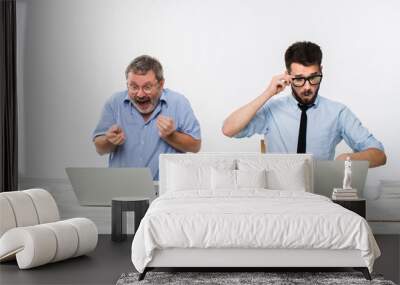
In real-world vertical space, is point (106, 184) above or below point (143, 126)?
below

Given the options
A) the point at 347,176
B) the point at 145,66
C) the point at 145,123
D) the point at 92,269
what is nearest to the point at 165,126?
the point at 145,123

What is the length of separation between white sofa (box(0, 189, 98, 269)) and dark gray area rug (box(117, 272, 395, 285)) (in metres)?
0.71

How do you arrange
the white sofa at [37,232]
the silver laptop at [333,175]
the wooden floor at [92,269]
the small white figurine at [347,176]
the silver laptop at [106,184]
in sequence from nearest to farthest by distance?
the wooden floor at [92,269] → the white sofa at [37,232] → the small white figurine at [347,176] → the silver laptop at [333,175] → the silver laptop at [106,184]

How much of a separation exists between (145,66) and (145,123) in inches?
26.1

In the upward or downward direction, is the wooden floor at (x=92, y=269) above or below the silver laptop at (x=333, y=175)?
below

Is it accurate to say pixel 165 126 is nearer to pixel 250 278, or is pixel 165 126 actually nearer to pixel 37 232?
pixel 37 232

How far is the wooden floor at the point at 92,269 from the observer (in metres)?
5.41

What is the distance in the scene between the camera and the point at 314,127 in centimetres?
810

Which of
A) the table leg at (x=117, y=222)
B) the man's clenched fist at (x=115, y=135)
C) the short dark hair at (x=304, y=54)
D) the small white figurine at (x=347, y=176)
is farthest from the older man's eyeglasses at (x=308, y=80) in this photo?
the table leg at (x=117, y=222)

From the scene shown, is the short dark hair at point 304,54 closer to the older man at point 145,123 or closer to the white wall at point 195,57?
the white wall at point 195,57

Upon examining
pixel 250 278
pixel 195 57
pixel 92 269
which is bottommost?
pixel 92 269

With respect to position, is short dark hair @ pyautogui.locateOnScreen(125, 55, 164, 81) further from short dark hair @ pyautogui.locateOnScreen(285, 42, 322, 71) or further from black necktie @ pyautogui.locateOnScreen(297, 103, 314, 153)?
black necktie @ pyautogui.locateOnScreen(297, 103, 314, 153)

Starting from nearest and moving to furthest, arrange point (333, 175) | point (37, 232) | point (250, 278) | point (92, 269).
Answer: point (250, 278), point (37, 232), point (92, 269), point (333, 175)

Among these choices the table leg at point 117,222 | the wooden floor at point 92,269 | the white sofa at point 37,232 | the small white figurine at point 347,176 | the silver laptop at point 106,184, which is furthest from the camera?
the silver laptop at point 106,184
